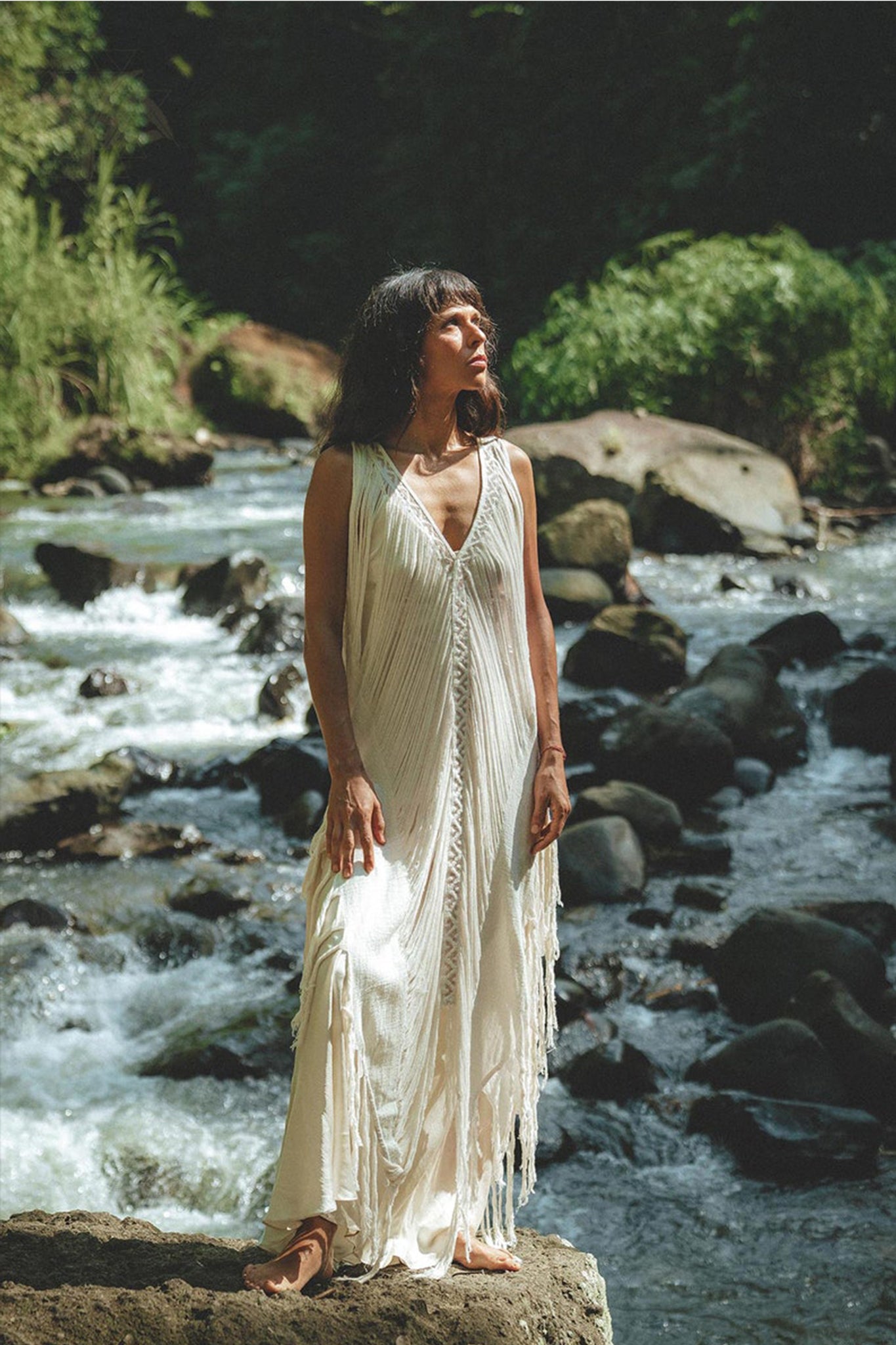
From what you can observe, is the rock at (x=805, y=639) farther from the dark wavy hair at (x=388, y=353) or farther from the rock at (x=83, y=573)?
the dark wavy hair at (x=388, y=353)

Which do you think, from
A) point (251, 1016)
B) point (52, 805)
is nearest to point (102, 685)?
point (52, 805)

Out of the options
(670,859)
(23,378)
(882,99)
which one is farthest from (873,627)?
(882,99)

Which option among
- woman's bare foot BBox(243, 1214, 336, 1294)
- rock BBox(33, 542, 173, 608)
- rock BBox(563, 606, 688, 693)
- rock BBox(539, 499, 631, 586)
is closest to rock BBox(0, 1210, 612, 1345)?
woman's bare foot BBox(243, 1214, 336, 1294)

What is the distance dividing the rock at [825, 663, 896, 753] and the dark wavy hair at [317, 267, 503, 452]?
6.07 m

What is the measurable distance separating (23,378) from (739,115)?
10178 mm

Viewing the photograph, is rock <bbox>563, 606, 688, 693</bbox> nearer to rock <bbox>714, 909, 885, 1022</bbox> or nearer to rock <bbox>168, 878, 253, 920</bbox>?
rock <bbox>168, 878, 253, 920</bbox>

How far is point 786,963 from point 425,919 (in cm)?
294

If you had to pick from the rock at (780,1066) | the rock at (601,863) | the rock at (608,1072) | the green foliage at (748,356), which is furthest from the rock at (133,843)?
the green foliage at (748,356)

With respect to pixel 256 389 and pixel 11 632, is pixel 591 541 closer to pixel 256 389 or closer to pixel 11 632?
pixel 11 632

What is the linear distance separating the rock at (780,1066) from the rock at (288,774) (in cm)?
311

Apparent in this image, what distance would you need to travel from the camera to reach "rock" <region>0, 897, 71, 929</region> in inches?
236

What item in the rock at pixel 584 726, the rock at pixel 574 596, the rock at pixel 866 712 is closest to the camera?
the rock at pixel 584 726

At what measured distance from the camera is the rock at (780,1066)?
4.62 m

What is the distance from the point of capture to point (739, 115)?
787 inches
